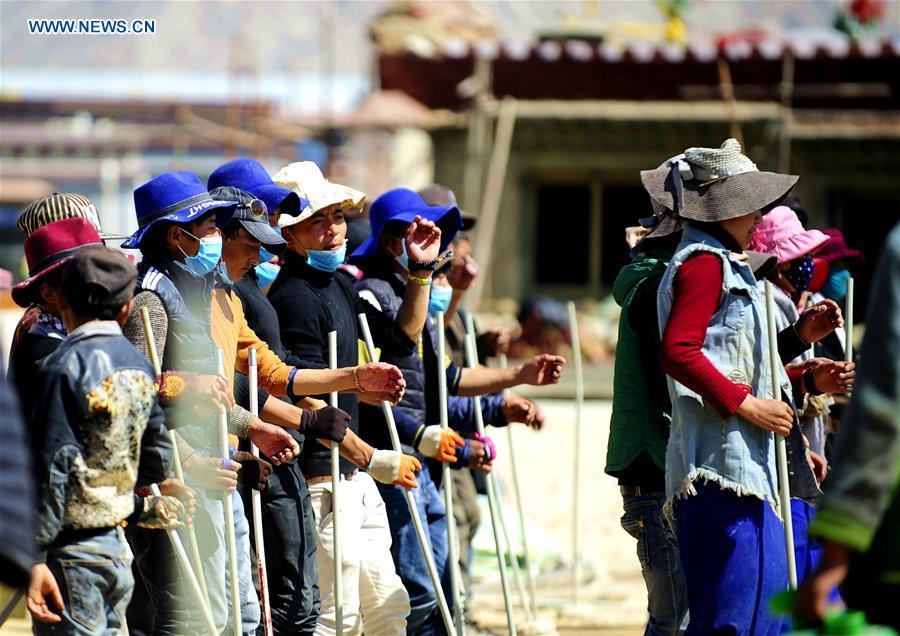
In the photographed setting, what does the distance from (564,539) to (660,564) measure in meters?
5.58

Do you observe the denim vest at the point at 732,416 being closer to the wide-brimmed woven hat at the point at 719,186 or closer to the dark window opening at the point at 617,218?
the wide-brimmed woven hat at the point at 719,186

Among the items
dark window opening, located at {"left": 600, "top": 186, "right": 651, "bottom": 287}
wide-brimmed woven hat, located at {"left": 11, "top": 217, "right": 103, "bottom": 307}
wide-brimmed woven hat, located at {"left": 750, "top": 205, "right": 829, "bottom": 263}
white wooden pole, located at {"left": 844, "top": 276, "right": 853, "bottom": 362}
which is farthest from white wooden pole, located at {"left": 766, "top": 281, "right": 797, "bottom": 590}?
dark window opening, located at {"left": 600, "top": 186, "right": 651, "bottom": 287}

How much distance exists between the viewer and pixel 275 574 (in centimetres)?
519

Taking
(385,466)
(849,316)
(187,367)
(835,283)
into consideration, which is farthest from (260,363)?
(835,283)

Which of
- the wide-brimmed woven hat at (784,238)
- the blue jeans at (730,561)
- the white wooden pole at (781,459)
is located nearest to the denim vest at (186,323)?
the blue jeans at (730,561)

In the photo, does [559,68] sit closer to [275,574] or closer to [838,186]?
[838,186]

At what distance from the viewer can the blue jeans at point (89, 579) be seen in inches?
154

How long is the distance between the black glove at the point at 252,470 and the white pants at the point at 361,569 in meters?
0.53

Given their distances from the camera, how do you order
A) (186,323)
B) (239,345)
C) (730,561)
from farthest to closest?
→ (239,345)
(186,323)
(730,561)

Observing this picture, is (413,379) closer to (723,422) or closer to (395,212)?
(395,212)

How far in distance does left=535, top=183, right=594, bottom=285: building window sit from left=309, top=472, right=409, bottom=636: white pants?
31.1ft

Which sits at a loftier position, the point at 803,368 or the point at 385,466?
the point at 803,368

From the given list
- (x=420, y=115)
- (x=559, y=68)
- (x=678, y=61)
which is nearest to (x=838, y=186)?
(x=678, y=61)

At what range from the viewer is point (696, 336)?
444 cm
